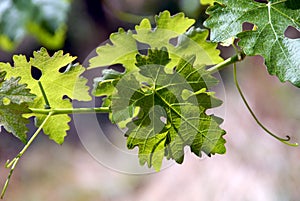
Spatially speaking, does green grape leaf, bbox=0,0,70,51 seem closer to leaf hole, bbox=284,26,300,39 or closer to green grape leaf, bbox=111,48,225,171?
green grape leaf, bbox=111,48,225,171

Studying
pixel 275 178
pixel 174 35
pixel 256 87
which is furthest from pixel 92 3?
pixel 174 35

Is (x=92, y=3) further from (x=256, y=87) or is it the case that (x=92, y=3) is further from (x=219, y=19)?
(x=219, y=19)

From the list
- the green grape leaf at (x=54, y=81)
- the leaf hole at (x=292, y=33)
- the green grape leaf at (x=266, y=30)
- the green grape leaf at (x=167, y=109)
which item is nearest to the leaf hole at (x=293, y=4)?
the green grape leaf at (x=266, y=30)

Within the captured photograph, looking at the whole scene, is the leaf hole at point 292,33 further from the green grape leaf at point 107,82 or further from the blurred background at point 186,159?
the green grape leaf at point 107,82

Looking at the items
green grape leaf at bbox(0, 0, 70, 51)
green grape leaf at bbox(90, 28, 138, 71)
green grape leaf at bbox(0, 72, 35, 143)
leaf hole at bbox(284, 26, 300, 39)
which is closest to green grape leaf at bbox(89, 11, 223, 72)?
green grape leaf at bbox(90, 28, 138, 71)

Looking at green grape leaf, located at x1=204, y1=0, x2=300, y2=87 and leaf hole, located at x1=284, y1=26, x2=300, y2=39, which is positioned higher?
green grape leaf, located at x1=204, y1=0, x2=300, y2=87

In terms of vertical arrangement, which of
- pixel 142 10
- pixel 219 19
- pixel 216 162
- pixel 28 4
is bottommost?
pixel 216 162
